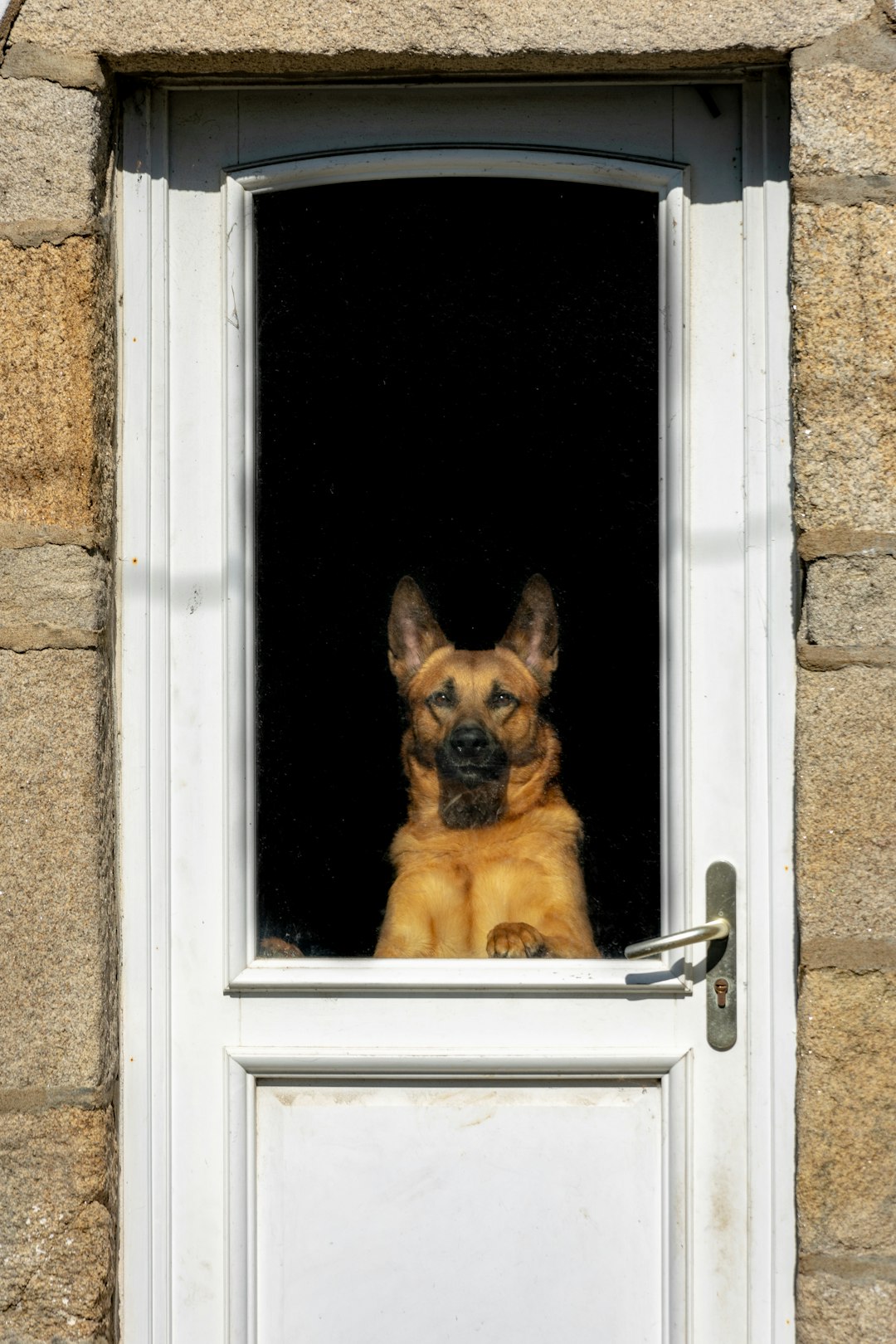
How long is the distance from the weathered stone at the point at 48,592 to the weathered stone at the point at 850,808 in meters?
1.28

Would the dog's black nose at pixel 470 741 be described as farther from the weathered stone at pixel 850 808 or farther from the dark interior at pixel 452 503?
the weathered stone at pixel 850 808

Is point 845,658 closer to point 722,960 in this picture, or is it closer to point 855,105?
point 722,960

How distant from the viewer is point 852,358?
7.32ft

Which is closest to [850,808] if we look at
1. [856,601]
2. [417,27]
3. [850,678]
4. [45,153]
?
[850,678]

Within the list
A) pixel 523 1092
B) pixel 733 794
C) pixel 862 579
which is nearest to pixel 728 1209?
pixel 523 1092

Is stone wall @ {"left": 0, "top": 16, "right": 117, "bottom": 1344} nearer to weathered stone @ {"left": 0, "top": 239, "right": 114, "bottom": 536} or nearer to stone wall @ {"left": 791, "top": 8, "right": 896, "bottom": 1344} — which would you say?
weathered stone @ {"left": 0, "top": 239, "right": 114, "bottom": 536}

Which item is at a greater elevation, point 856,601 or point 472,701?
point 856,601

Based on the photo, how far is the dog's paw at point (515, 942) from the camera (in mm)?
2436

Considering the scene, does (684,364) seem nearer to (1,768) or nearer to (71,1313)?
(1,768)

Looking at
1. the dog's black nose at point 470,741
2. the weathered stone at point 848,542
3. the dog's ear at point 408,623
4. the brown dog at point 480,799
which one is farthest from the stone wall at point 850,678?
the dog's ear at point 408,623

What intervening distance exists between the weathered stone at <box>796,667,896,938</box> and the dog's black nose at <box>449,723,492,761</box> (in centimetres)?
60

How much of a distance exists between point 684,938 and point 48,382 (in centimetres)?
150

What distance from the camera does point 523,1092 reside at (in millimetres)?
2434

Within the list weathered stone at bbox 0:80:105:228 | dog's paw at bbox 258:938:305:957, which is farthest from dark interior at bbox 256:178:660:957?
weathered stone at bbox 0:80:105:228
